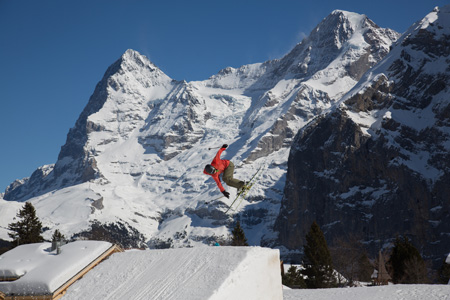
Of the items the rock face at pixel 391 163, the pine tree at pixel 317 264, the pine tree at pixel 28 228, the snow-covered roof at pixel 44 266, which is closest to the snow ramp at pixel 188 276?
the snow-covered roof at pixel 44 266

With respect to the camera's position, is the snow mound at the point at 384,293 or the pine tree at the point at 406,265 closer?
the snow mound at the point at 384,293

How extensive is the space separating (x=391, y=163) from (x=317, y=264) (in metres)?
130

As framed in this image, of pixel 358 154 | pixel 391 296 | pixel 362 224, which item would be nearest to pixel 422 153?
pixel 358 154

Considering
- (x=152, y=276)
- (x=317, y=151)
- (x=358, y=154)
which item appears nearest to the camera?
(x=152, y=276)

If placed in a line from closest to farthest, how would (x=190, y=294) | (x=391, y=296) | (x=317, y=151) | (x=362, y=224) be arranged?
(x=190, y=294) → (x=391, y=296) → (x=362, y=224) → (x=317, y=151)

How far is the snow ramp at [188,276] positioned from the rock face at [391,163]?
15148 cm

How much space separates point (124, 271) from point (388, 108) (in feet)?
627

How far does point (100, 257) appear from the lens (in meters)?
17.1

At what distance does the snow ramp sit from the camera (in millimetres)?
11664

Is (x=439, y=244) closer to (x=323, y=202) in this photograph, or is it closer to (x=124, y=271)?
(x=323, y=202)

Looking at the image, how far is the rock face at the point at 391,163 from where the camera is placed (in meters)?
160

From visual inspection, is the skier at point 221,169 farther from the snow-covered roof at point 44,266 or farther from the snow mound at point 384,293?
the snow mound at point 384,293

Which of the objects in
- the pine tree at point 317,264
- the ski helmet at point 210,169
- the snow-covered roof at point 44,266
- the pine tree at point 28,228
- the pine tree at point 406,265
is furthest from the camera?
the pine tree at point 28,228

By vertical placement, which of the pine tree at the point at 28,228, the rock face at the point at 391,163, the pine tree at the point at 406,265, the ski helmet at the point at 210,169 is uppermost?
the rock face at the point at 391,163
